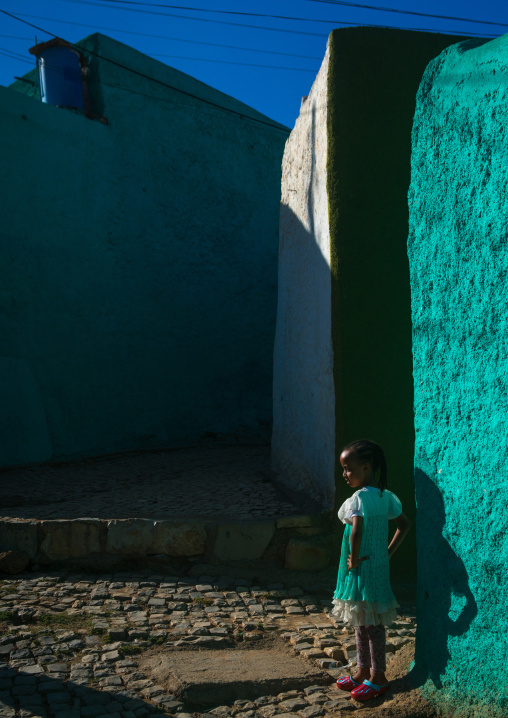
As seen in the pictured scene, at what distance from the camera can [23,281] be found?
8195mm

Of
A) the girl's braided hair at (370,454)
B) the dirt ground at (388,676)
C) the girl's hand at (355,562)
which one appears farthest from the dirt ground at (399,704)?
the girl's braided hair at (370,454)

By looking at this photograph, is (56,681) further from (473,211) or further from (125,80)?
(125,80)

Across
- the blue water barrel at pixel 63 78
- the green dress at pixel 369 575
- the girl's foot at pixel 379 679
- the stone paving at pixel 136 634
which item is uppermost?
the blue water barrel at pixel 63 78

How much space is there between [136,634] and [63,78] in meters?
7.81

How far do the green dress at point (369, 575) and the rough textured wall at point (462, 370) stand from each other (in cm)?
16

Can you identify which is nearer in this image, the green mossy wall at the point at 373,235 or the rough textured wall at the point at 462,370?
the rough textured wall at the point at 462,370

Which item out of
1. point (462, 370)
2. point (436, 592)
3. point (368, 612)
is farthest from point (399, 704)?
point (462, 370)

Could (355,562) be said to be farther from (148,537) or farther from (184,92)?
(184,92)

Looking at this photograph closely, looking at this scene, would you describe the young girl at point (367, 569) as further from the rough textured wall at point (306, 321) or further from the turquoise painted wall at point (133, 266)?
the turquoise painted wall at point (133, 266)

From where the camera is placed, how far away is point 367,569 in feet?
9.65

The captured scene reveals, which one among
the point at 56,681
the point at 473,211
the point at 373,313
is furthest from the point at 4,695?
the point at 373,313

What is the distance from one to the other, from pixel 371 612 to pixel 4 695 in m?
1.59

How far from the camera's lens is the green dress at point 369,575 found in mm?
2912

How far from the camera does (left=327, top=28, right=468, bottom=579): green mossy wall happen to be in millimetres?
4664
